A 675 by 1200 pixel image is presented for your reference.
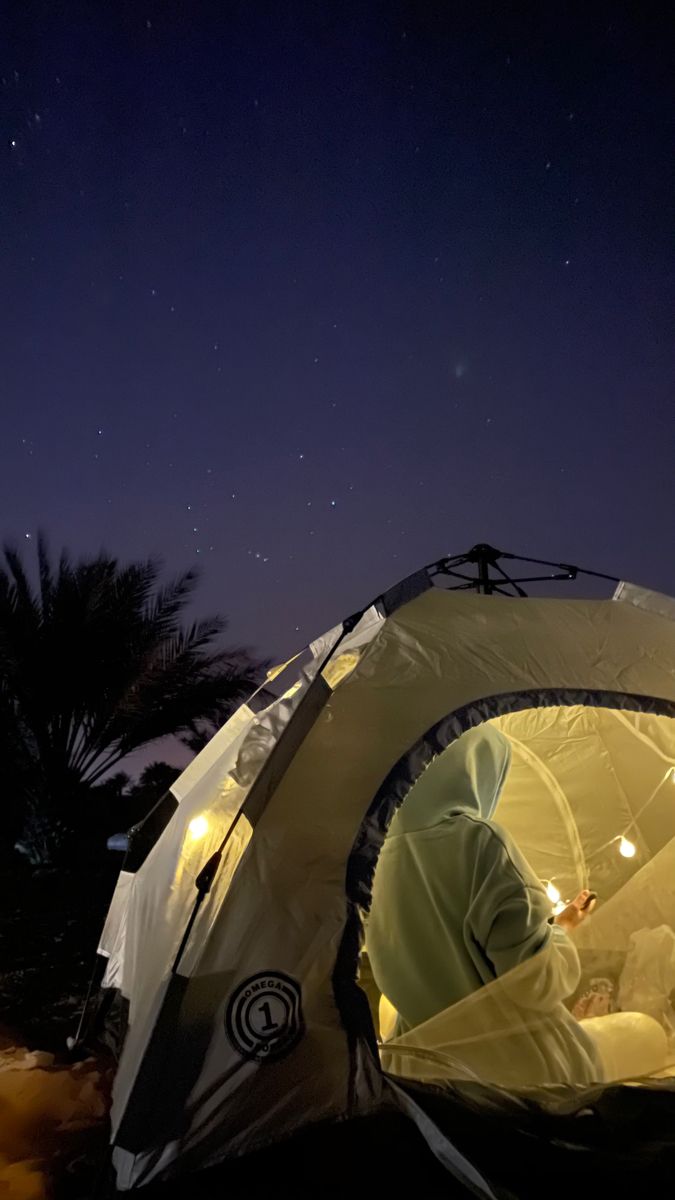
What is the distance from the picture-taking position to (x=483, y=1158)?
2.26 m

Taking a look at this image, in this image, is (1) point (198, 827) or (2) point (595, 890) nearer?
(1) point (198, 827)

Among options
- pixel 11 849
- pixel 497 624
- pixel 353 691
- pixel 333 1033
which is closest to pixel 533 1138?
pixel 333 1033

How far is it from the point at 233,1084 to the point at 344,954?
0.47m

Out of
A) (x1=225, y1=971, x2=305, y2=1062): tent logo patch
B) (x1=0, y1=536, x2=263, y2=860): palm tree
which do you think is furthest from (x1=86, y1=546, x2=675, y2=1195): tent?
(x1=0, y1=536, x2=263, y2=860): palm tree

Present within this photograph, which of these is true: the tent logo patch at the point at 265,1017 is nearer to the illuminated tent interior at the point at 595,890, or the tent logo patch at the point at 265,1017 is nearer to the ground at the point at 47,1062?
the illuminated tent interior at the point at 595,890

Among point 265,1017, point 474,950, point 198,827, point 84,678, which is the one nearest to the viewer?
point 265,1017

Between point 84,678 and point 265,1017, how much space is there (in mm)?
7526

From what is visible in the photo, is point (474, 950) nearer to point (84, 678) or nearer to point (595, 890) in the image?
point (595, 890)

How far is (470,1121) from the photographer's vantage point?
230 centimetres

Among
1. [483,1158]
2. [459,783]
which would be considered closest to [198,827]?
[459,783]

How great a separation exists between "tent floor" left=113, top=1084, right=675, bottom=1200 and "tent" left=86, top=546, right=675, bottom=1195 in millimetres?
17

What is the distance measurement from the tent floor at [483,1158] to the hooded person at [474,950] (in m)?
0.18

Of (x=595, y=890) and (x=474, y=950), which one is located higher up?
(x=595, y=890)

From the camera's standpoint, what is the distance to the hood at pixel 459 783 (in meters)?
2.60
